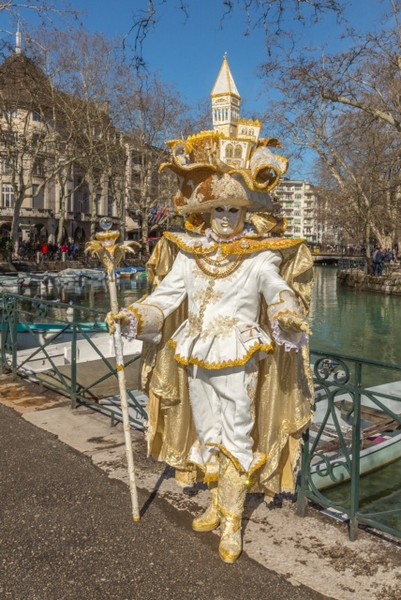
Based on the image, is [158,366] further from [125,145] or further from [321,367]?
[125,145]

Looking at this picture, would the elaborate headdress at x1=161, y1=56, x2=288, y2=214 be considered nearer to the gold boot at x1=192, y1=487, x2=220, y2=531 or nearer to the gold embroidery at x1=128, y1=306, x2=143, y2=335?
the gold embroidery at x1=128, y1=306, x2=143, y2=335

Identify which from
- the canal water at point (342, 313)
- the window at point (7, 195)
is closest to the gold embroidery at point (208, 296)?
the canal water at point (342, 313)

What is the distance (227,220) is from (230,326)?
1.97 ft

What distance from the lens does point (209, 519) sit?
2.95 m

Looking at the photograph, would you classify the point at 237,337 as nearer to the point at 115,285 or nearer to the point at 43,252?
the point at 115,285

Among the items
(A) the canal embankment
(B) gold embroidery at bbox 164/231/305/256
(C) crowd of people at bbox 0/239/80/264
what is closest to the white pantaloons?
(B) gold embroidery at bbox 164/231/305/256

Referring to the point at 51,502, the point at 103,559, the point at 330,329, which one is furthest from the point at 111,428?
the point at 330,329

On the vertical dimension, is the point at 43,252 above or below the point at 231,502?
above

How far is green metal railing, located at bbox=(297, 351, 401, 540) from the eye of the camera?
2.88 meters

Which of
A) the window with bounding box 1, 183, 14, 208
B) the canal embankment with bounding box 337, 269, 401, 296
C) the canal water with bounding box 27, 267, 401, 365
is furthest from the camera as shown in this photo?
the window with bounding box 1, 183, 14, 208

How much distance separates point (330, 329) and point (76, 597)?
16285mm

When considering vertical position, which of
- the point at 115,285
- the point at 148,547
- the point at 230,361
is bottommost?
the point at 148,547

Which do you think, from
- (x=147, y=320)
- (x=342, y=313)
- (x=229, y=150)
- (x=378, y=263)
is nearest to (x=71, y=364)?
(x=147, y=320)

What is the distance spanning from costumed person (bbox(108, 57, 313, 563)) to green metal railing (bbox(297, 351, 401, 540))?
7.8 inches
